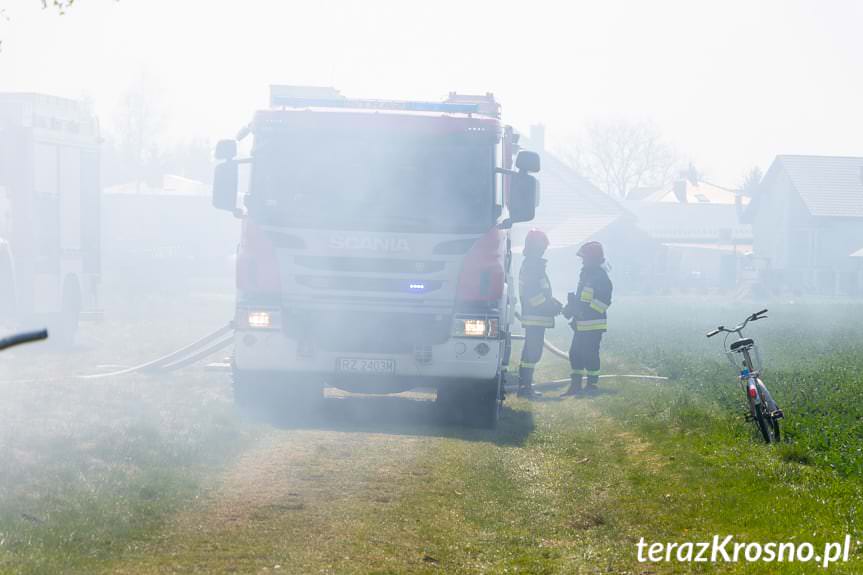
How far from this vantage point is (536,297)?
53.6 feet

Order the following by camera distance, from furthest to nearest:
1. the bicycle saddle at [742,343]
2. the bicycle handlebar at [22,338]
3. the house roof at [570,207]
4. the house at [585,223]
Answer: the house roof at [570,207]
the house at [585,223]
the bicycle saddle at [742,343]
the bicycle handlebar at [22,338]

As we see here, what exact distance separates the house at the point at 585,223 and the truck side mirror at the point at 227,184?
59030 mm

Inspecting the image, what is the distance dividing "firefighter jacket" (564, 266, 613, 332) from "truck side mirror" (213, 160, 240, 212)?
5.40 metres

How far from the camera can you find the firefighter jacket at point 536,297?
1633 centimetres

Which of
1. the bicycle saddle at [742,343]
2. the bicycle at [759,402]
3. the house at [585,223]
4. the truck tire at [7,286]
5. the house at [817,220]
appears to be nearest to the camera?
the bicycle at [759,402]

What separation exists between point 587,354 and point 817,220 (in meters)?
63.5

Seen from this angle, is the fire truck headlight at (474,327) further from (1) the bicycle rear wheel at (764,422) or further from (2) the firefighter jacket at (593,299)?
(2) the firefighter jacket at (593,299)

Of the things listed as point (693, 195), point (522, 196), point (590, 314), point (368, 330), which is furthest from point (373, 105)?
point (693, 195)

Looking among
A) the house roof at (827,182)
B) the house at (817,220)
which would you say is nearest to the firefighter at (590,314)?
the house at (817,220)

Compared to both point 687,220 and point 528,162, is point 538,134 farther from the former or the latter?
point 528,162

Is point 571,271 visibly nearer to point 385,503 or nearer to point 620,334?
point 620,334

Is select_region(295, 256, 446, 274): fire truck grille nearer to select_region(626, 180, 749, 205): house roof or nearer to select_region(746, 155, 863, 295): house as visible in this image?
select_region(746, 155, 863, 295): house

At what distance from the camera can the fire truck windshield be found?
11906 mm

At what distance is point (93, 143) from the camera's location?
21.8 meters
